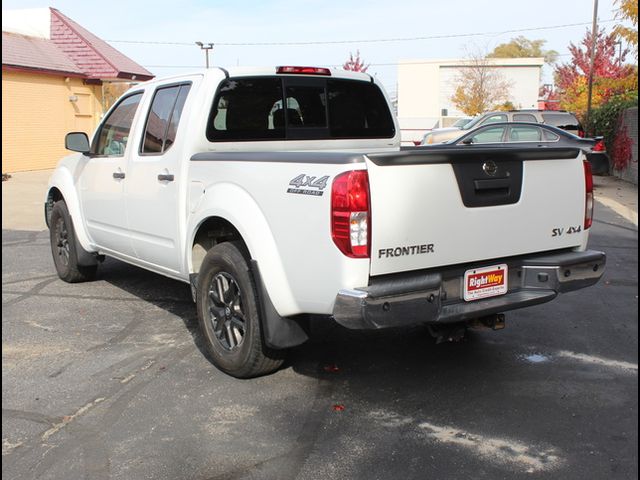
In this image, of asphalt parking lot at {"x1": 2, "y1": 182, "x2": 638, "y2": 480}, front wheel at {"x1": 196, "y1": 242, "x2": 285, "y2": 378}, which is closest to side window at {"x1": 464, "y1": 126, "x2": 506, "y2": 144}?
asphalt parking lot at {"x1": 2, "y1": 182, "x2": 638, "y2": 480}

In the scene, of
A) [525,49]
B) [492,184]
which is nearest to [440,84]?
[525,49]

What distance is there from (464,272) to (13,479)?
257 centimetres

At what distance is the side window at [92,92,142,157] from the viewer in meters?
5.89

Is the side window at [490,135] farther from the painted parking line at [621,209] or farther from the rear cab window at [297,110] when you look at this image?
the rear cab window at [297,110]

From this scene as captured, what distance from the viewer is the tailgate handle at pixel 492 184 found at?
151 inches

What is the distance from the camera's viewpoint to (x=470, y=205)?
3840mm

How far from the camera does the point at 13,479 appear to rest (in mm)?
3279

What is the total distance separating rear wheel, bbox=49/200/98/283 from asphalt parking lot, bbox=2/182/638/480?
880 millimetres

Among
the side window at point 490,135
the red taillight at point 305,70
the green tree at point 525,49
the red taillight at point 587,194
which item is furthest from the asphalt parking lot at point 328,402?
the green tree at point 525,49

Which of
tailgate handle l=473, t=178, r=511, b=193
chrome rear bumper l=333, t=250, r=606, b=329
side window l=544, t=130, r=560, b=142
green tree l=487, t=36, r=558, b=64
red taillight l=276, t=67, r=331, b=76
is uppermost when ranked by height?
green tree l=487, t=36, r=558, b=64

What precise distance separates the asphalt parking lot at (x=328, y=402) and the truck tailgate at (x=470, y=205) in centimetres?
92

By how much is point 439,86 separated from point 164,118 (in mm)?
59106

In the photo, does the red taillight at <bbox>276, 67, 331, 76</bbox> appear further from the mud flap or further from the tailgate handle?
the tailgate handle

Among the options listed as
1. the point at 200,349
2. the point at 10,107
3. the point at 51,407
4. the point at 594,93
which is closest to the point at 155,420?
the point at 51,407
